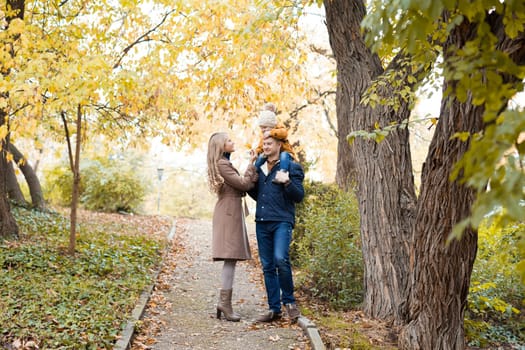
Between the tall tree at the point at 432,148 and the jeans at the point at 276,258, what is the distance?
3.41 feet

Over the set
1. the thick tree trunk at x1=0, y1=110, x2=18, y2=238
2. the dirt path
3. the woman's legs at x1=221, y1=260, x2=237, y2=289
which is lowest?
the dirt path

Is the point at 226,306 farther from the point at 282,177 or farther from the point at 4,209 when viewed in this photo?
the point at 4,209

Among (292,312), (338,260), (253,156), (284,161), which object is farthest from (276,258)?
(338,260)

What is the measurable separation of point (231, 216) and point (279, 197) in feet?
2.14

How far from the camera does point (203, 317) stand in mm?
6809

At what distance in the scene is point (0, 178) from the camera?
9555 millimetres

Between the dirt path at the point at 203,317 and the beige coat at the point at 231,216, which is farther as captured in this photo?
the beige coat at the point at 231,216

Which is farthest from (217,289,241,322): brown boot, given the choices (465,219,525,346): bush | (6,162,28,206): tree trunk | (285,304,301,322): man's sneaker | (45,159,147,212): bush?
(45,159,147,212): bush

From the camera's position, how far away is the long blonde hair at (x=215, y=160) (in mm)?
6477

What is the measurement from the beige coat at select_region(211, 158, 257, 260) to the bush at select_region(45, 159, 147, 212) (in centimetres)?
1331

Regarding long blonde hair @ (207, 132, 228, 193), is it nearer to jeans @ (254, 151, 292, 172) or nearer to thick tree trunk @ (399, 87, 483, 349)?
jeans @ (254, 151, 292, 172)

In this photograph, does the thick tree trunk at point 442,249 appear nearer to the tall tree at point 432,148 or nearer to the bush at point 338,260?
the tall tree at point 432,148

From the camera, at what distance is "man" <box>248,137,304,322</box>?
6.29m

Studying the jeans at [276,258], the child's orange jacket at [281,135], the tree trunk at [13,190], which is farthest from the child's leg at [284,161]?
the tree trunk at [13,190]
